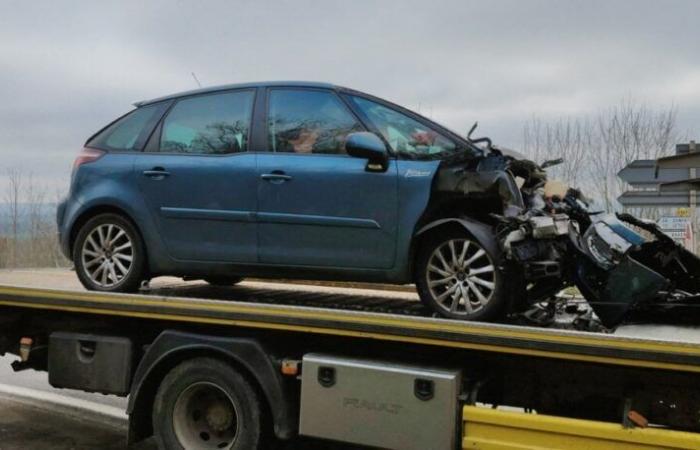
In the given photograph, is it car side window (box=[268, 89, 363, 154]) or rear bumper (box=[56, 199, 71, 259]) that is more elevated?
car side window (box=[268, 89, 363, 154])

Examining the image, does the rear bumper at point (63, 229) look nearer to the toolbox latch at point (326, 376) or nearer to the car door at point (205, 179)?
the car door at point (205, 179)

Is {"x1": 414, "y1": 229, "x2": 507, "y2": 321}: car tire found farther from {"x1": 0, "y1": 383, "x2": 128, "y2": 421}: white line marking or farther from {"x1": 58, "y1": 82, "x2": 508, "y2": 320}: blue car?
{"x1": 0, "y1": 383, "x2": 128, "y2": 421}: white line marking

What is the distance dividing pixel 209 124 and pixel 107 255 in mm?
1176

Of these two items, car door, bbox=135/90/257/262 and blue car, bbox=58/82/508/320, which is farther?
car door, bbox=135/90/257/262

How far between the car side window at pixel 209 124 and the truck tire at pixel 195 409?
144 centimetres

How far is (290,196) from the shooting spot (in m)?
4.36

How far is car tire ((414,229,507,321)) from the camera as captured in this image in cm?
375

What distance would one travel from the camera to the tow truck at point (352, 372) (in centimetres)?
328

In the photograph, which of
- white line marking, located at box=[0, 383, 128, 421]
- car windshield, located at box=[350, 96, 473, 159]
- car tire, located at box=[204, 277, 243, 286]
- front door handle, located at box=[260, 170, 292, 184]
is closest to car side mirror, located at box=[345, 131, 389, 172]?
car windshield, located at box=[350, 96, 473, 159]

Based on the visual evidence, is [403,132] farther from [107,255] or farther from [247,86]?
[107,255]

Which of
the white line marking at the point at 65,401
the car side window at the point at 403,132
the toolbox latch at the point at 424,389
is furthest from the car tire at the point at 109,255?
the toolbox latch at the point at 424,389

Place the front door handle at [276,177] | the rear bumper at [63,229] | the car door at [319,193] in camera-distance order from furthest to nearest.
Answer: the rear bumper at [63,229], the front door handle at [276,177], the car door at [319,193]

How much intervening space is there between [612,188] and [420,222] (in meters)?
11.9

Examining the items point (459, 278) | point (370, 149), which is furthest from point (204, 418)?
point (370, 149)
